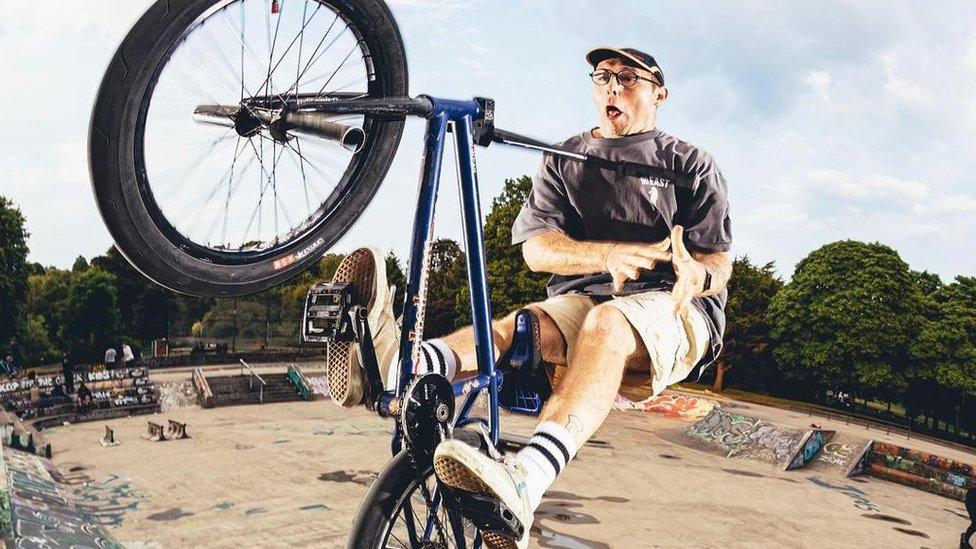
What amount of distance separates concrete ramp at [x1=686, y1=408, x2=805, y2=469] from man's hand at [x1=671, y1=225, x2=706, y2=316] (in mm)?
17585

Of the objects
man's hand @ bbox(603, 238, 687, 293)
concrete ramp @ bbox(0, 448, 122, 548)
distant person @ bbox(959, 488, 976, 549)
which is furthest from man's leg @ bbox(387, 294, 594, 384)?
distant person @ bbox(959, 488, 976, 549)

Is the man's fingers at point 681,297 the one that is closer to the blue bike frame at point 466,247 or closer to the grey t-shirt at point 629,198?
the grey t-shirt at point 629,198

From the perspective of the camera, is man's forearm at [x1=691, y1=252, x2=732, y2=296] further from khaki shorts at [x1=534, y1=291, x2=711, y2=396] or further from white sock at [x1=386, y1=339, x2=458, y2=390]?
white sock at [x1=386, y1=339, x2=458, y2=390]

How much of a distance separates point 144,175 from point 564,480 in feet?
56.4

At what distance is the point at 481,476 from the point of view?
8.41 ft

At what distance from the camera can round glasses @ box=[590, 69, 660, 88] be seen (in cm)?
458

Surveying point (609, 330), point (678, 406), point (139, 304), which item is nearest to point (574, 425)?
point (609, 330)

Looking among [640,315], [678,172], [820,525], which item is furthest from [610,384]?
[820,525]

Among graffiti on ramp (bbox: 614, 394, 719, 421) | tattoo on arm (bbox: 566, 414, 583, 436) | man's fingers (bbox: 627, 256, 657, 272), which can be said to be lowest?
graffiti on ramp (bbox: 614, 394, 719, 421)

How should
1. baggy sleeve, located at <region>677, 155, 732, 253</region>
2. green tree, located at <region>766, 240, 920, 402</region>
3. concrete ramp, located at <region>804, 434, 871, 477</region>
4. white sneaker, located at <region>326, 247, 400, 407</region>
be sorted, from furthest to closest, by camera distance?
concrete ramp, located at <region>804, 434, 871, 477</region> → green tree, located at <region>766, 240, 920, 402</region> → baggy sleeve, located at <region>677, 155, 732, 253</region> → white sneaker, located at <region>326, 247, 400, 407</region>

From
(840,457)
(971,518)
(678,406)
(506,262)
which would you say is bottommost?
→ (971,518)

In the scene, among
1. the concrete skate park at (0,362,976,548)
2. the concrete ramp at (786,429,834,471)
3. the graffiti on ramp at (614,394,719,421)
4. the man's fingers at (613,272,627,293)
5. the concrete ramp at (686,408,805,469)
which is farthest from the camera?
the graffiti on ramp at (614,394,719,421)

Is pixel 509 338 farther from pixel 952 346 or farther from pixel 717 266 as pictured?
pixel 952 346

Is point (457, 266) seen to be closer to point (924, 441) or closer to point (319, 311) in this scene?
point (319, 311)
